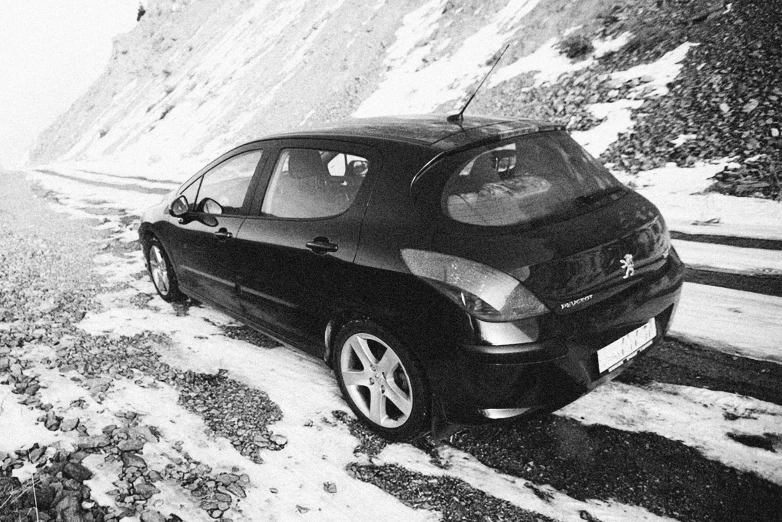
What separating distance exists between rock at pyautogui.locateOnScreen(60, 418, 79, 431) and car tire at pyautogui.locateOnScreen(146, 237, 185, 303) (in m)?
2.13

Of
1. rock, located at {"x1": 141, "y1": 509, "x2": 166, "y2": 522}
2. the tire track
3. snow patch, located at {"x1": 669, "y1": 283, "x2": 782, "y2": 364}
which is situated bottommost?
the tire track

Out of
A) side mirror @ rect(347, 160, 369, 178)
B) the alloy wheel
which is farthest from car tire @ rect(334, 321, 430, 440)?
side mirror @ rect(347, 160, 369, 178)

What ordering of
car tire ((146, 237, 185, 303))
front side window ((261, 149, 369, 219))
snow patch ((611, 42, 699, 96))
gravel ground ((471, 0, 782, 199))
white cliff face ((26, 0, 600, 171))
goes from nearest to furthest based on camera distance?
front side window ((261, 149, 369, 219)) < car tire ((146, 237, 185, 303)) < gravel ground ((471, 0, 782, 199)) < snow patch ((611, 42, 699, 96)) < white cliff face ((26, 0, 600, 171))

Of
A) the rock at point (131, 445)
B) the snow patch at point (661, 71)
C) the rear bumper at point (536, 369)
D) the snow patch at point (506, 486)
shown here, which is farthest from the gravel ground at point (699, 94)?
the rock at point (131, 445)

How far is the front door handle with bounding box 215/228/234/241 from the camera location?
397cm

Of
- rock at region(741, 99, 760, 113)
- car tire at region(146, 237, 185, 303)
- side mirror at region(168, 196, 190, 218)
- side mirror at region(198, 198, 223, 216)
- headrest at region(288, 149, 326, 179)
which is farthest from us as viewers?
rock at region(741, 99, 760, 113)

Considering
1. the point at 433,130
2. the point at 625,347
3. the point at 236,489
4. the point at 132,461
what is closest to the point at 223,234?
the point at 132,461

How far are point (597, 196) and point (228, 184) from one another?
293cm

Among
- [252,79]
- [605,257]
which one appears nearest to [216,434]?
[605,257]

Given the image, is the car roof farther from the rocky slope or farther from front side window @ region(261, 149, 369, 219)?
the rocky slope

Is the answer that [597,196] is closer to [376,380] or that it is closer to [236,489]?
[376,380]

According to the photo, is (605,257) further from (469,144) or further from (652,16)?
(652,16)

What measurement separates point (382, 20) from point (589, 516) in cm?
2324

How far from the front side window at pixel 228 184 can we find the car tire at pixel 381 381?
1502 millimetres
